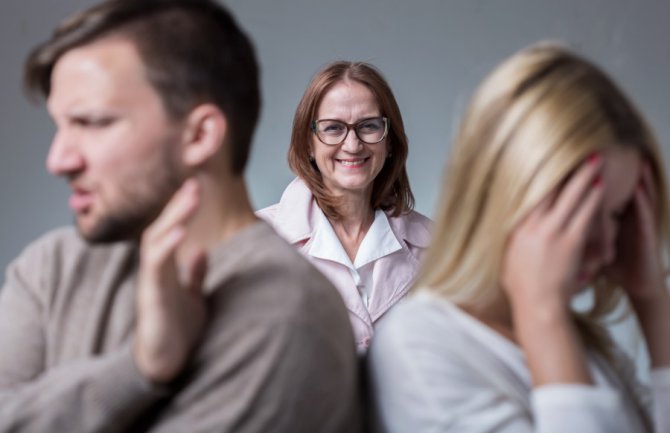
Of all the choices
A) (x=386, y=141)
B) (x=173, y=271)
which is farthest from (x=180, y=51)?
(x=386, y=141)

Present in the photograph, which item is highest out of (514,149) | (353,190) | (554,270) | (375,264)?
(514,149)

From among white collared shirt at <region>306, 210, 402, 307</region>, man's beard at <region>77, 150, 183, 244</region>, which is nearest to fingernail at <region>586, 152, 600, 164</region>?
man's beard at <region>77, 150, 183, 244</region>

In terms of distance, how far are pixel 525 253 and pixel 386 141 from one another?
1.45 metres

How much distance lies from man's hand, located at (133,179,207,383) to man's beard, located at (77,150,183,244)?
1.3 inches

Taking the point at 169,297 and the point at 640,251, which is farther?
the point at 640,251

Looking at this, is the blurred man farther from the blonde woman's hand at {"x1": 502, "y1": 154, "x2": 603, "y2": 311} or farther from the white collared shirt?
the white collared shirt

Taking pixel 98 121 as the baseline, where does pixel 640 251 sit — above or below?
below

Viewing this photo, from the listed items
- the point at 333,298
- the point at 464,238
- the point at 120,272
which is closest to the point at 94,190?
the point at 120,272

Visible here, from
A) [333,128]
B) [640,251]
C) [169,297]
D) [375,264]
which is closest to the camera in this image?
[169,297]

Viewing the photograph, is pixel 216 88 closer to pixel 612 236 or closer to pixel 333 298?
pixel 333 298

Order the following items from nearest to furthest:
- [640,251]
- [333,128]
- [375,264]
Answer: [640,251]
[375,264]
[333,128]

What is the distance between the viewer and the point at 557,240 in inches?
32.4

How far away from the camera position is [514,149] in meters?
0.85

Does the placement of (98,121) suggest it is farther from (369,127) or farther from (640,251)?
(369,127)
